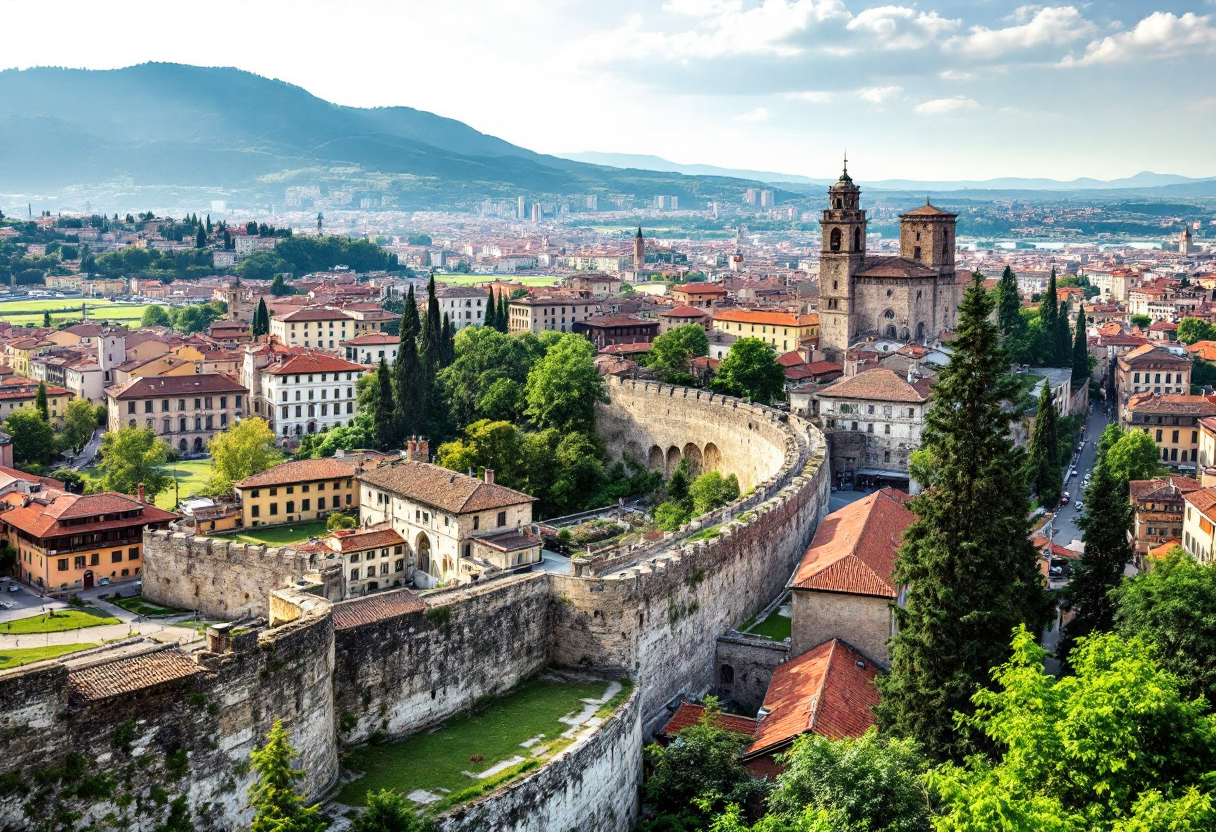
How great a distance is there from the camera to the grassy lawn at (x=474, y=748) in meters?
23.4

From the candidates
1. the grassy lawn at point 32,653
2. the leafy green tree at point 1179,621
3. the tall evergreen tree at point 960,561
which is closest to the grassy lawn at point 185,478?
the grassy lawn at point 32,653

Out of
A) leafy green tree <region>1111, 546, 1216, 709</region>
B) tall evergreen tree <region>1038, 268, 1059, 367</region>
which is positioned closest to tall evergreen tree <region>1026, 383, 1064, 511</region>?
leafy green tree <region>1111, 546, 1216, 709</region>

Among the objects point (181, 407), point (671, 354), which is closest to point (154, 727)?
point (671, 354)

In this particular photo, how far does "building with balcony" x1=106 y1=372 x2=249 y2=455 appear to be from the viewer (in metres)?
75.4

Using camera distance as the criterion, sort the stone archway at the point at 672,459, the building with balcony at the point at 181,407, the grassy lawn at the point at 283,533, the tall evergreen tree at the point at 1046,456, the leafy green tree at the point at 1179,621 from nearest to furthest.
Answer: the leafy green tree at the point at 1179,621, the grassy lawn at the point at 283,533, the tall evergreen tree at the point at 1046,456, the stone archway at the point at 672,459, the building with balcony at the point at 181,407

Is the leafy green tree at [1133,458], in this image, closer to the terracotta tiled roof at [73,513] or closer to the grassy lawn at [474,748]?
the grassy lawn at [474,748]

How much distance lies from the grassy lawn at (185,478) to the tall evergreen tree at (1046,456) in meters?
40.8

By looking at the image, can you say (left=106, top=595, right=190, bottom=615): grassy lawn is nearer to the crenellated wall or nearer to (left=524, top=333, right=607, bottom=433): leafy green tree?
the crenellated wall

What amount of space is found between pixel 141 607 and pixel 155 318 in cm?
9824

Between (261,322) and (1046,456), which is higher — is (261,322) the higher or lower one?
the higher one

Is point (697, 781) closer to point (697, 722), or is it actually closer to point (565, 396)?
point (697, 722)

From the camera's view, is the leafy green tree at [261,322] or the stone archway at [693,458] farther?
the leafy green tree at [261,322]

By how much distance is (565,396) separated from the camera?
64.4 metres

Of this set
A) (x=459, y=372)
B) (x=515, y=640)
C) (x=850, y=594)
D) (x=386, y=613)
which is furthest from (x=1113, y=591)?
(x=459, y=372)
